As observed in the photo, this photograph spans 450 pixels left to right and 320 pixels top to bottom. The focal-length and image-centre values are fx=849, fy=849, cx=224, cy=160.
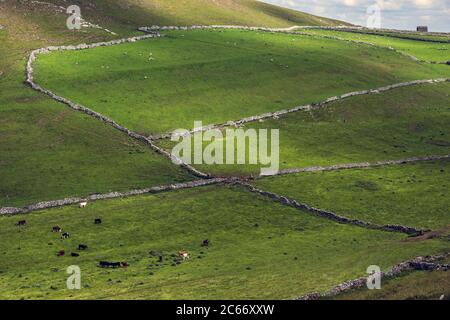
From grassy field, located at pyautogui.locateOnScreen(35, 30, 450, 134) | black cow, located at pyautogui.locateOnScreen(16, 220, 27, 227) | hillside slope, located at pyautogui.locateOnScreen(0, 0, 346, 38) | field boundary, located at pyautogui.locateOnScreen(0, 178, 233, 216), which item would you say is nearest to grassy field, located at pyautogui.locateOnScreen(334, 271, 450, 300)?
field boundary, located at pyautogui.locateOnScreen(0, 178, 233, 216)

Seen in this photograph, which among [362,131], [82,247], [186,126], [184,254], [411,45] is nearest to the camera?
[184,254]

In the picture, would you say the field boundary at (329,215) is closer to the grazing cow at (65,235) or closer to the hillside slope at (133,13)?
the grazing cow at (65,235)

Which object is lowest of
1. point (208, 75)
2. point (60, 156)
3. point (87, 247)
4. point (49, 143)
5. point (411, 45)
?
point (87, 247)

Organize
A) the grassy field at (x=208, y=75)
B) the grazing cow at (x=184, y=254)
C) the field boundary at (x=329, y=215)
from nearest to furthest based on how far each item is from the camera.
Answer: the grazing cow at (x=184, y=254)
the field boundary at (x=329, y=215)
the grassy field at (x=208, y=75)

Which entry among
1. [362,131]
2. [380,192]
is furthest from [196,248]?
[362,131]

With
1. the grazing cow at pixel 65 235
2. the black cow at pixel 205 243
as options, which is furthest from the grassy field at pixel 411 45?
the grazing cow at pixel 65 235

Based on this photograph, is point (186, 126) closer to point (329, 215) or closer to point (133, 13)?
point (329, 215)
